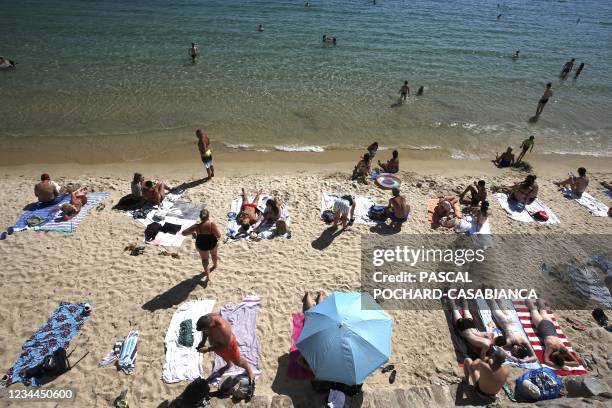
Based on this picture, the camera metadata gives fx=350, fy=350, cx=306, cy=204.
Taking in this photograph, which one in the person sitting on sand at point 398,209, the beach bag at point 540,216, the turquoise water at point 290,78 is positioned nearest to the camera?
the person sitting on sand at point 398,209

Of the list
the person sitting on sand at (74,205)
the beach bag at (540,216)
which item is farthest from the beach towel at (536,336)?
the person sitting on sand at (74,205)

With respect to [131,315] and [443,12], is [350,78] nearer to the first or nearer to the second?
[131,315]

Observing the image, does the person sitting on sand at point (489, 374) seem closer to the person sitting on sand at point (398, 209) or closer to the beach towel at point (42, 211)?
the person sitting on sand at point (398, 209)

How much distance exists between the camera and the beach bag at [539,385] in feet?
19.0

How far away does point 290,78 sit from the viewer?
790 inches

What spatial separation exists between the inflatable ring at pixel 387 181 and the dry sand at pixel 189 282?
1.02 ft

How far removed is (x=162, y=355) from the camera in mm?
6270

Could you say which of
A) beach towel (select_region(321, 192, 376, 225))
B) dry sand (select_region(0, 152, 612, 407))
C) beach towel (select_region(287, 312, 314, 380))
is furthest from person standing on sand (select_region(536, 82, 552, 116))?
beach towel (select_region(287, 312, 314, 380))

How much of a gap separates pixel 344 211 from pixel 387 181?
324 centimetres

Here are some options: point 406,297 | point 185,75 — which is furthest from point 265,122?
point 406,297

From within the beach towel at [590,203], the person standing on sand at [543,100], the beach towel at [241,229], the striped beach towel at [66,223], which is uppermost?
the person standing on sand at [543,100]

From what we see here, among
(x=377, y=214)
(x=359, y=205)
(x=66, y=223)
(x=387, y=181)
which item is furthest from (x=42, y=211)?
(x=387, y=181)

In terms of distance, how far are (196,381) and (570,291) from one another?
816 cm

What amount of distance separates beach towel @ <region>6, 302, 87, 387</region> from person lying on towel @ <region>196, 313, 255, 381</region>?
2936 mm
